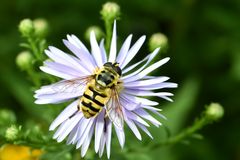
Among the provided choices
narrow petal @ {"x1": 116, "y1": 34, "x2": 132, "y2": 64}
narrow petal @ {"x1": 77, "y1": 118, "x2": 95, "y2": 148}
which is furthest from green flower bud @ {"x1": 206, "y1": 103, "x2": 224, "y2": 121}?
narrow petal @ {"x1": 77, "y1": 118, "x2": 95, "y2": 148}

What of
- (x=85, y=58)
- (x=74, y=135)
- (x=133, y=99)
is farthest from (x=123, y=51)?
(x=74, y=135)

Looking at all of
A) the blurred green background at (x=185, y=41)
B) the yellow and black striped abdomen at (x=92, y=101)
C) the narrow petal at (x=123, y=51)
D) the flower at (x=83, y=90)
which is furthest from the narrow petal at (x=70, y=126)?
the blurred green background at (x=185, y=41)

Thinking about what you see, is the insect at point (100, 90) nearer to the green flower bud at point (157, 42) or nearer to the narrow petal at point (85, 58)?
the narrow petal at point (85, 58)

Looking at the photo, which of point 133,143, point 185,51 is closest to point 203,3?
point 185,51

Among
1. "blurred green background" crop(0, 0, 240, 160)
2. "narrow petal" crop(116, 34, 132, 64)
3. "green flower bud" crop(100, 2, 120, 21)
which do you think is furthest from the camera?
"blurred green background" crop(0, 0, 240, 160)

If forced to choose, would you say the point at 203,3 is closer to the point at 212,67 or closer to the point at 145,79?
the point at 212,67

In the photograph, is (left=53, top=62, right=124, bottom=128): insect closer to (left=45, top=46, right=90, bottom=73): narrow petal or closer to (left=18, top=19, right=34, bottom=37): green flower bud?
(left=45, top=46, right=90, bottom=73): narrow petal

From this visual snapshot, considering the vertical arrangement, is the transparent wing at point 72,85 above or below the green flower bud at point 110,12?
below

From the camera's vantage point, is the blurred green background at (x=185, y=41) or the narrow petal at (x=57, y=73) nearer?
the narrow petal at (x=57, y=73)
